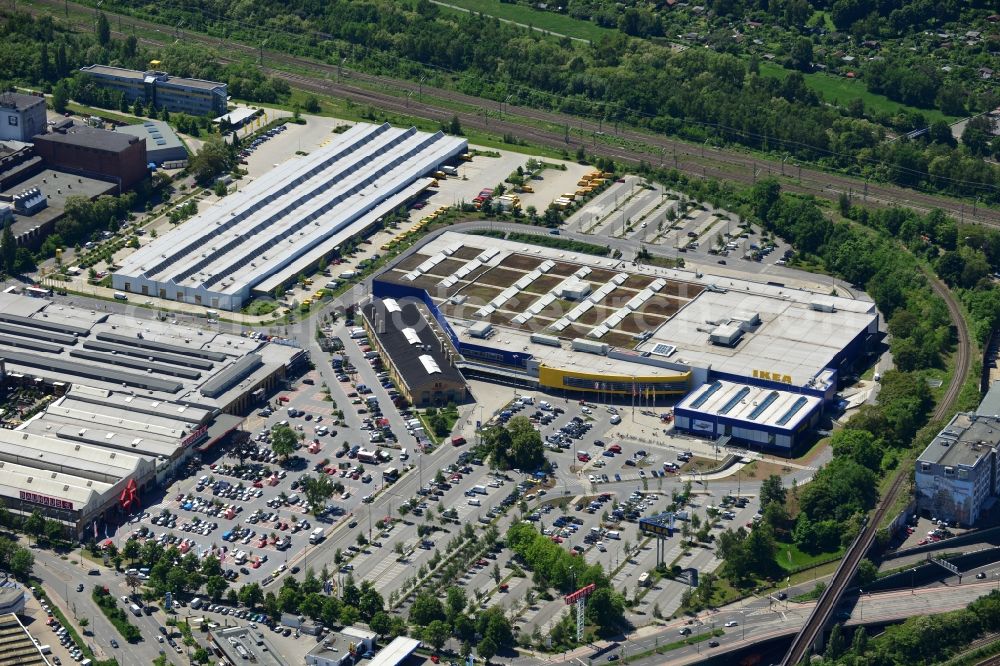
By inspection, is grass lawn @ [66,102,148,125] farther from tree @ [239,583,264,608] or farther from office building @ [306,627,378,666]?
office building @ [306,627,378,666]

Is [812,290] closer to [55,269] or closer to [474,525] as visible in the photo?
[474,525]

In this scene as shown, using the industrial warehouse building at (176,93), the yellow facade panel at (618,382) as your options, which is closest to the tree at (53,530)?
the yellow facade panel at (618,382)

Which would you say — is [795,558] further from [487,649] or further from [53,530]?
[53,530]

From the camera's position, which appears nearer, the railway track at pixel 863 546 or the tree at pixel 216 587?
the railway track at pixel 863 546

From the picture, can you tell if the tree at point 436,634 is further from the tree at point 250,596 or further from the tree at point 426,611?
the tree at point 250,596

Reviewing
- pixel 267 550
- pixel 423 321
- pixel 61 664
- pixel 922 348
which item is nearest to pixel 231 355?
pixel 423 321

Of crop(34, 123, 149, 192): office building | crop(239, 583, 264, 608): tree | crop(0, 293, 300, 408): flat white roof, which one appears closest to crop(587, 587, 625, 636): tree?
crop(239, 583, 264, 608): tree
